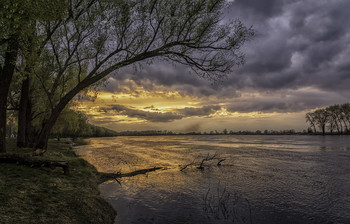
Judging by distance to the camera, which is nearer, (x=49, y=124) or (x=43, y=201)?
(x=43, y=201)

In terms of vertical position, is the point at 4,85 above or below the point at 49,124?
above

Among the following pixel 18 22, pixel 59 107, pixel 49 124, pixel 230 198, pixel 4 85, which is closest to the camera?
pixel 18 22

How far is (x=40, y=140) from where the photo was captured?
17188mm

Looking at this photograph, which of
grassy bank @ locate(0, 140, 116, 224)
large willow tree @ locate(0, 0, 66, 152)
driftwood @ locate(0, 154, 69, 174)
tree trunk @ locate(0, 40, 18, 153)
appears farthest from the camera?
tree trunk @ locate(0, 40, 18, 153)

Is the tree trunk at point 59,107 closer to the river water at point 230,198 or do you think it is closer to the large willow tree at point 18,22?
the large willow tree at point 18,22

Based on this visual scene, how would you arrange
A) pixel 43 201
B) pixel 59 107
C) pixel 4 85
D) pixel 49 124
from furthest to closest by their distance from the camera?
1. pixel 49 124
2. pixel 59 107
3. pixel 4 85
4. pixel 43 201

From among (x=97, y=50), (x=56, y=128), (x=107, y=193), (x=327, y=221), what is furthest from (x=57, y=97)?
(x=327, y=221)

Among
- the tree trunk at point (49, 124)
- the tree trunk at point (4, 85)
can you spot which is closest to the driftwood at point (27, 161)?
the tree trunk at point (4, 85)

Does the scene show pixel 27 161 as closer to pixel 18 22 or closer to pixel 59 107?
pixel 59 107

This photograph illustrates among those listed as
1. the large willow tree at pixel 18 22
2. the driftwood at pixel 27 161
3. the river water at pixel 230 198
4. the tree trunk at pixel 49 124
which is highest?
the large willow tree at pixel 18 22

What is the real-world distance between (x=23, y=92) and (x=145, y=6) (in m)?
15.9

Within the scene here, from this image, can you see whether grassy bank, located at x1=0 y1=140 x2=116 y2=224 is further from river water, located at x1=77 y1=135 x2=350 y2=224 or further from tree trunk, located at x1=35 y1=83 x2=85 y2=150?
tree trunk, located at x1=35 y1=83 x2=85 y2=150

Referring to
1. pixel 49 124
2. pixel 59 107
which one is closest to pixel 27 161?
pixel 49 124

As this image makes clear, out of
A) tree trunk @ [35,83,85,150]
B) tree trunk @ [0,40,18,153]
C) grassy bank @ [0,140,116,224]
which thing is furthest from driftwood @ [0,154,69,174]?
tree trunk @ [35,83,85,150]
